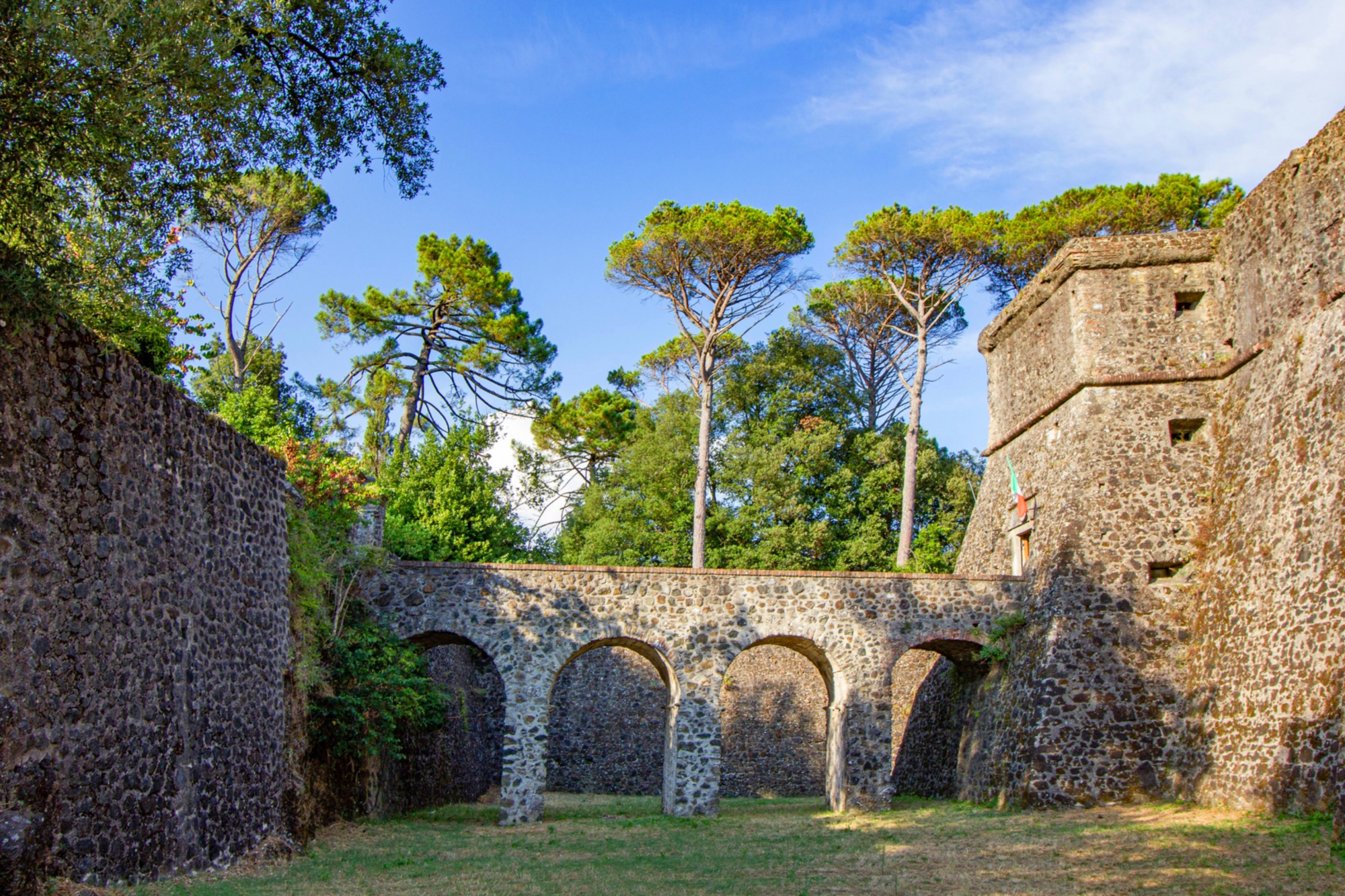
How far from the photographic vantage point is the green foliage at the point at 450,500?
70.9 feet

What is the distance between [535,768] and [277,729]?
536 centimetres

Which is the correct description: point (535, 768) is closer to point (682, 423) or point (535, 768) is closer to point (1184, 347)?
point (1184, 347)

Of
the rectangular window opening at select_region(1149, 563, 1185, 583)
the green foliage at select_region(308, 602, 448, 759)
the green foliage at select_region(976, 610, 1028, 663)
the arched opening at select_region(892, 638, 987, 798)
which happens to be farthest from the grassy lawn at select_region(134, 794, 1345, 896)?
the rectangular window opening at select_region(1149, 563, 1185, 583)

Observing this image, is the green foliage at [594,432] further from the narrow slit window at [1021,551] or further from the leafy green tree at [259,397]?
the narrow slit window at [1021,551]

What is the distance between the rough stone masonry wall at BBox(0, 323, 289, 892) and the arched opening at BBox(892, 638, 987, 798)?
1060cm

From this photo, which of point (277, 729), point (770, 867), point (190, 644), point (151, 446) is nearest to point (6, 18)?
point (151, 446)

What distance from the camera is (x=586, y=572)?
15.8 meters

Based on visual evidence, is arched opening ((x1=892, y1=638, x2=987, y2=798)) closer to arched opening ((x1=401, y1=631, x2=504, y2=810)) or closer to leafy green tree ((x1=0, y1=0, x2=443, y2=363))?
arched opening ((x1=401, y1=631, x2=504, y2=810))

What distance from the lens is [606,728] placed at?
22.0 m

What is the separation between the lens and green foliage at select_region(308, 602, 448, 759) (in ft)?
40.3

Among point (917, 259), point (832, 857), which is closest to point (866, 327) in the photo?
point (917, 259)

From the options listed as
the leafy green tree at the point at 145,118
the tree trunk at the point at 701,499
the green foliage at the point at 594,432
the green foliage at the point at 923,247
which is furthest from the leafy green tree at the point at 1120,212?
the leafy green tree at the point at 145,118

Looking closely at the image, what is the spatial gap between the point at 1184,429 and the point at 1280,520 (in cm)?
348

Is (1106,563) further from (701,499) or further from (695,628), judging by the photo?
(701,499)
